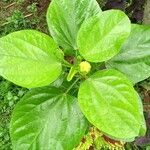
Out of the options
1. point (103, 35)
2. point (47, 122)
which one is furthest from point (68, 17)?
point (47, 122)

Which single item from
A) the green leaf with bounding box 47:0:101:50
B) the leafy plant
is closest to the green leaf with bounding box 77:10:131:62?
the leafy plant

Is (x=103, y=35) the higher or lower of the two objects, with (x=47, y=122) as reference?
higher

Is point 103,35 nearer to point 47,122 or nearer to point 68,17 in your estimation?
point 68,17

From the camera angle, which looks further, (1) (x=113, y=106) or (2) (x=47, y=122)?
(2) (x=47, y=122)

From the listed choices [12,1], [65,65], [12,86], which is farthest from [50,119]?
[12,1]

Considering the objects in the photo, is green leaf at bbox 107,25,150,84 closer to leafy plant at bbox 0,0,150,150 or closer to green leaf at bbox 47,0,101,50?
leafy plant at bbox 0,0,150,150

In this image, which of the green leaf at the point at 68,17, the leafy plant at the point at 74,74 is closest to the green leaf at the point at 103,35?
the leafy plant at the point at 74,74

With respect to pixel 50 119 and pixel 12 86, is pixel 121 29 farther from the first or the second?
pixel 12 86
